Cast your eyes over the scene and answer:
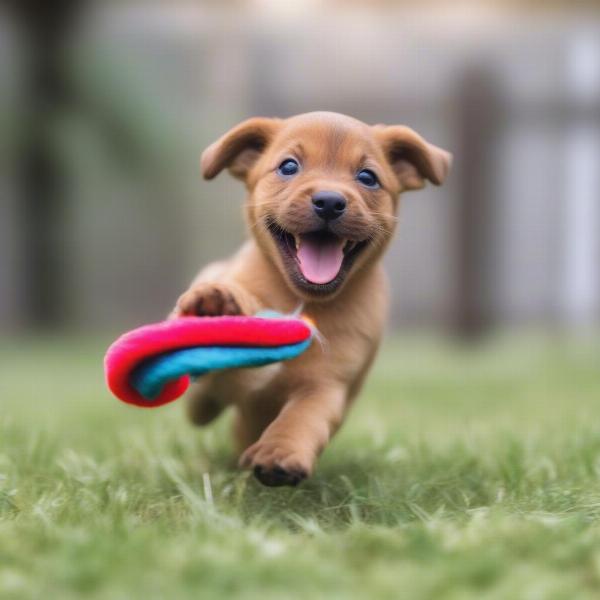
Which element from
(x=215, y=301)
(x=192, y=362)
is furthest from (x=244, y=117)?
(x=192, y=362)

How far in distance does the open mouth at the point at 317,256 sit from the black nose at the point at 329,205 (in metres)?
0.06

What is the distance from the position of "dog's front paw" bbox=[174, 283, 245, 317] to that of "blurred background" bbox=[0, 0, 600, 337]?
5.99 m

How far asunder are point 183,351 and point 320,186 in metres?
0.63

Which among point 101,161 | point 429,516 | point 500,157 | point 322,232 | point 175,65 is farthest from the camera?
point 175,65

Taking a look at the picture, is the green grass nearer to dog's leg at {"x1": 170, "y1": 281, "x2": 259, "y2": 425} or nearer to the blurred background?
dog's leg at {"x1": 170, "y1": 281, "x2": 259, "y2": 425}

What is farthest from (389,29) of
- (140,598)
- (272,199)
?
(140,598)

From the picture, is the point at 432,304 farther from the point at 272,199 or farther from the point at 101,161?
the point at 272,199

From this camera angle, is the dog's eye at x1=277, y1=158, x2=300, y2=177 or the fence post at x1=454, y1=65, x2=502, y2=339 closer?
the dog's eye at x1=277, y1=158, x2=300, y2=177

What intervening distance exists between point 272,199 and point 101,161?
673 centimetres

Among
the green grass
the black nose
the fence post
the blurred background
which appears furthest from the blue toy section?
the blurred background

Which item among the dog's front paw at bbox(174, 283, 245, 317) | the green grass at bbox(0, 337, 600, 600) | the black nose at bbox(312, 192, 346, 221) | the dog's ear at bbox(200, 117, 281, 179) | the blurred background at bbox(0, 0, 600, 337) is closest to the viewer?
the green grass at bbox(0, 337, 600, 600)

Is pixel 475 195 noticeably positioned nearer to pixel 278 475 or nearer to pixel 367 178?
pixel 367 178

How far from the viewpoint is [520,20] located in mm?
9828

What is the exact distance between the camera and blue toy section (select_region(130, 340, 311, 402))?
7.68 feet
